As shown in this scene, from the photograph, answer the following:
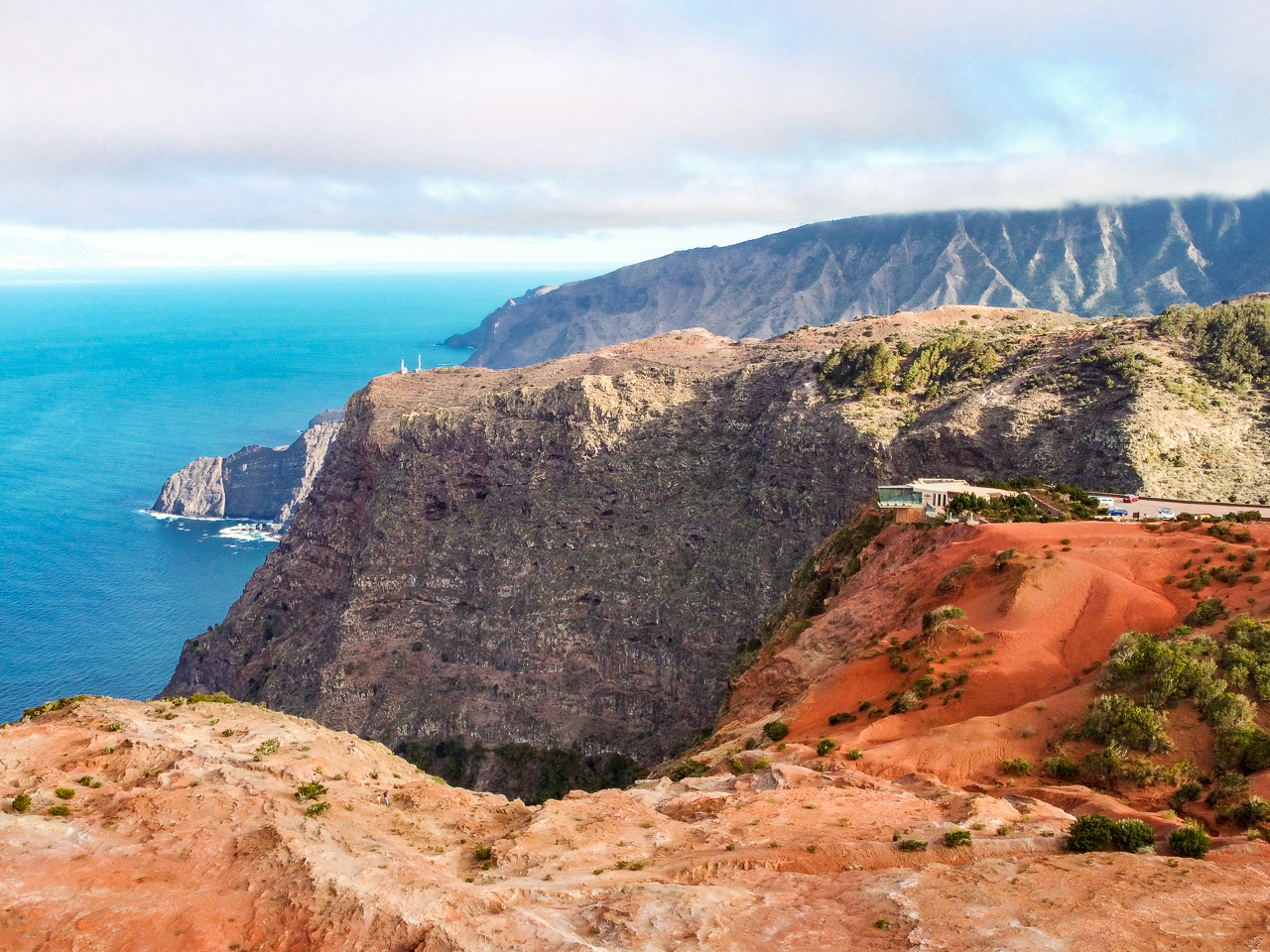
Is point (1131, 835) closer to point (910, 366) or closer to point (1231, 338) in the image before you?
point (910, 366)

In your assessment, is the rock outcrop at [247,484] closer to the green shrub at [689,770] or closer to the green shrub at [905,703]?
the green shrub at [689,770]

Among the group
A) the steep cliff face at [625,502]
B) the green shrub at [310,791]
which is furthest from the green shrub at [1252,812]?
the steep cliff face at [625,502]

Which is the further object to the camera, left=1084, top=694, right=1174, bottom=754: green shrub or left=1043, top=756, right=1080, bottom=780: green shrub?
left=1043, top=756, right=1080, bottom=780: green shrub

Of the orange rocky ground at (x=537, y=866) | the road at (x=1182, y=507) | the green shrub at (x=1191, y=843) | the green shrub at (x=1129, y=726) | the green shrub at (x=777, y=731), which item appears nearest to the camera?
the orange rocky ground at (x=537, y=866)

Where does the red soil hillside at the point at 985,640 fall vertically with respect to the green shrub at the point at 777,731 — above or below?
above

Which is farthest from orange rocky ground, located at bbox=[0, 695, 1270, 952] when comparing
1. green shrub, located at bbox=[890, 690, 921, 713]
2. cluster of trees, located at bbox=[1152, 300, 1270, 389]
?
cluster of trees, located at bbox=[1152, 300, 1270, 389]

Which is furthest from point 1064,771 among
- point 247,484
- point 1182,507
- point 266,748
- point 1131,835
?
point 247,484

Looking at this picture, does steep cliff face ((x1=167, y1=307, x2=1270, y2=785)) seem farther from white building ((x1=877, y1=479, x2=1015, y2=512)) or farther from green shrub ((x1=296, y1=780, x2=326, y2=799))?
green shrub ((x1=296, y1=780, x2=326, y2=799))
